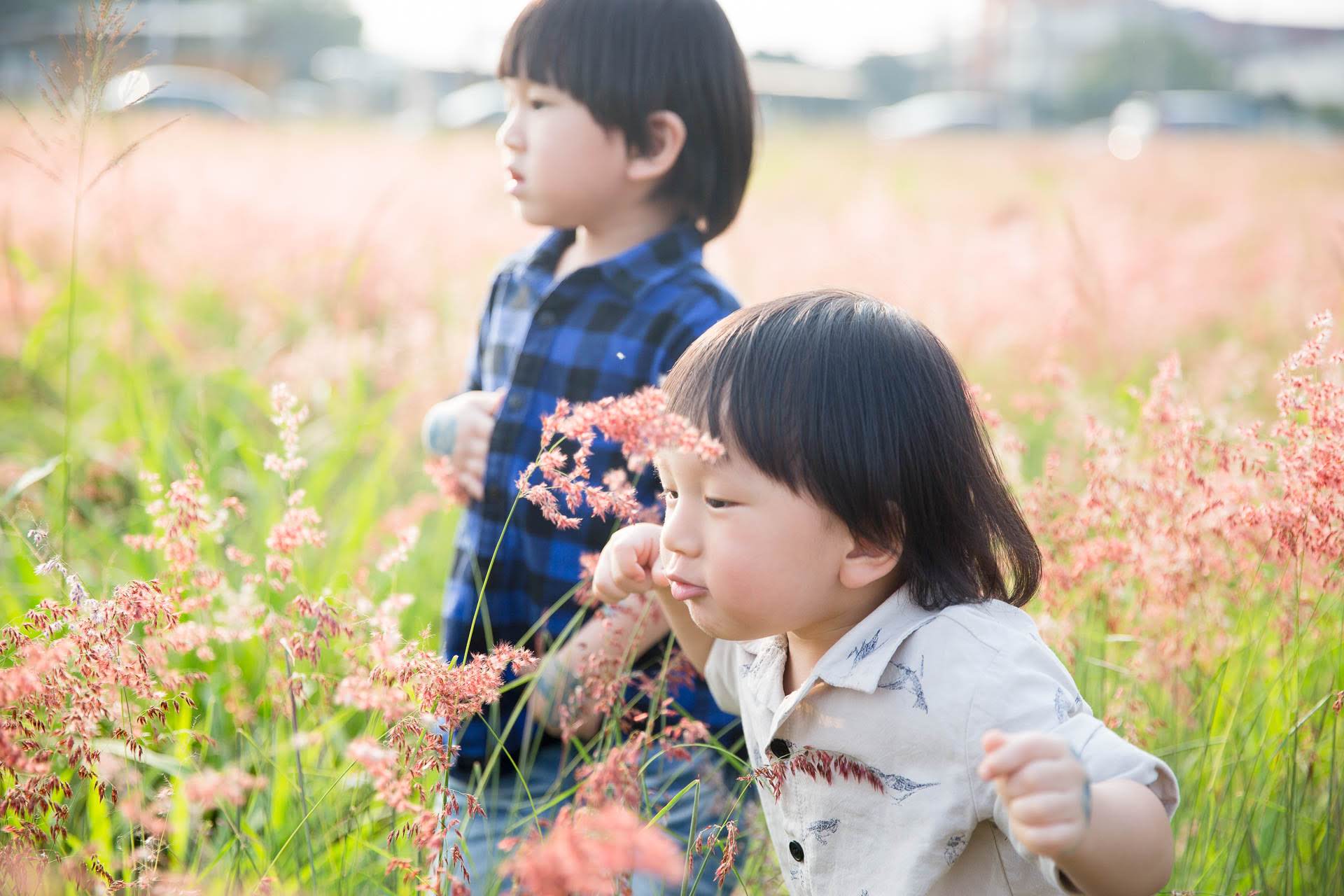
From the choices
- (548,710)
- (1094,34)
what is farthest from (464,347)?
(1094,34)

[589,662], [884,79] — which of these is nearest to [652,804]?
[589,662]

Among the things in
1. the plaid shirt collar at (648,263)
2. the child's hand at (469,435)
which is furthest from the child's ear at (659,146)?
the child's hand at (469,435)

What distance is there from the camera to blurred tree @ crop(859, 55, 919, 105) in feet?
200

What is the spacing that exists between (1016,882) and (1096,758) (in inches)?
10.2

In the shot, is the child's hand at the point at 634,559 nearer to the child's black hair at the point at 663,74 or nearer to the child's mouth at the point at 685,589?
the child's mouth at the point at 685,589

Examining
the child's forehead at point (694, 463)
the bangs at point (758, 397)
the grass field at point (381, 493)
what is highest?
the bangs at point (758, 397)

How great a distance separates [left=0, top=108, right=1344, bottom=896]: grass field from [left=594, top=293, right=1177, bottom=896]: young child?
357mm

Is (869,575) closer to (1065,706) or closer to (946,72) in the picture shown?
(1065,706)

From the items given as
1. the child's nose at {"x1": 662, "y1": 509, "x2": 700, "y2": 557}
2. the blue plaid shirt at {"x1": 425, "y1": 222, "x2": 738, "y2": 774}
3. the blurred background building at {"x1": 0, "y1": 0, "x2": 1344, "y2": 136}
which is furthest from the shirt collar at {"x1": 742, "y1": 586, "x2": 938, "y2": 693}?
the blurred background building at {"x1": 0, "y1": 0, "x2": 1344, "y2": 136}

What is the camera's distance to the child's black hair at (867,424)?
50.3 inches

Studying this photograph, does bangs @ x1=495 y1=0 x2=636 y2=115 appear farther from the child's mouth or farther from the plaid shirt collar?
the child's mouth

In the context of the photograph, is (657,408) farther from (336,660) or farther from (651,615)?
(336,660)

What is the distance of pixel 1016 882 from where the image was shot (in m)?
1.30

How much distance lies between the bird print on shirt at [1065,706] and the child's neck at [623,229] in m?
1.19
